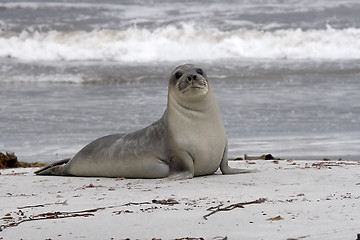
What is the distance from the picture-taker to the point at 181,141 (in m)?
6.68

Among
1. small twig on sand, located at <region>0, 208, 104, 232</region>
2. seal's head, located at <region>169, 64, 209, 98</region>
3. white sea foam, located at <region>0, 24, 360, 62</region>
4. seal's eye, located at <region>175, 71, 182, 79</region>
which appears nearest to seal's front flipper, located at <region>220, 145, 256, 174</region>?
seal's head, located at <region>169, 64, 209, 98</region>

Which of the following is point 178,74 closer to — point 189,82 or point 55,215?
point 189,82

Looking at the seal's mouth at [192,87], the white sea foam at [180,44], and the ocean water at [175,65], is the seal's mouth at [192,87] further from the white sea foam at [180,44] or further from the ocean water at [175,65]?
the white sea foam at [180,44]

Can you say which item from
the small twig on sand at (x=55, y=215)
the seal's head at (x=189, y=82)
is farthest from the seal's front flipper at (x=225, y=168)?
the small twig on sand at (x=55, y=215)

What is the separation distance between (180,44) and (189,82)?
15958 mm

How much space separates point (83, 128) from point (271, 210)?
6.57 m

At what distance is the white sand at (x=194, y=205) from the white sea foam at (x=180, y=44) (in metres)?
13.8

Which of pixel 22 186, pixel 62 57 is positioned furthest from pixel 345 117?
pixel 62 57

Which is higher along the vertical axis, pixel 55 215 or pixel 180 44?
pixel 180 44

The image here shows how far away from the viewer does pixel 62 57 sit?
21062 mm

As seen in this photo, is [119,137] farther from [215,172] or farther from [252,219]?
[252,219]

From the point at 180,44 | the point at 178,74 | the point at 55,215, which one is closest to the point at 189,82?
the point at 178,74

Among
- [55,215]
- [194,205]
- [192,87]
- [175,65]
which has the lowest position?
[55,215]

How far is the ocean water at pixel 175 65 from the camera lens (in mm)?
10469
